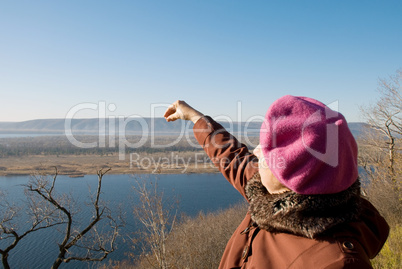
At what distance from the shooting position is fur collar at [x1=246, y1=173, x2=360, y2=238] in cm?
90

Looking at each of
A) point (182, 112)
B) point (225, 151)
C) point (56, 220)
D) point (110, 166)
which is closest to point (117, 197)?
point (56, 220)

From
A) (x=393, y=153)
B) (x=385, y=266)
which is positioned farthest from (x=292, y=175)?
(x=393, y=153)

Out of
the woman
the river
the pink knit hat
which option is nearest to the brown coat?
the woman

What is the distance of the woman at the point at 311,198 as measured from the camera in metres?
0.87

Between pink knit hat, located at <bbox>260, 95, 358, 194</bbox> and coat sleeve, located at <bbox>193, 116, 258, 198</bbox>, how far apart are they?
1.69 feet

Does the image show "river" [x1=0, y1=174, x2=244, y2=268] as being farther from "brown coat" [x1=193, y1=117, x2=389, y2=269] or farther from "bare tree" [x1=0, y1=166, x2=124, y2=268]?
"brown coat" [x1=193, y1=117, x2=389, y2=269]

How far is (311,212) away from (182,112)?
103 centimetres

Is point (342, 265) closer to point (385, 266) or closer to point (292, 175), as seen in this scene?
point (292, 175)

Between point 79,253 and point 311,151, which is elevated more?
point 311,151

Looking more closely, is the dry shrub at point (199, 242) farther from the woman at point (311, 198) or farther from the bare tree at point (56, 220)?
the woman at point (311, 198)

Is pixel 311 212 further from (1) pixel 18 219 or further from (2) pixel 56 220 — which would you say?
(1) pixel 18 219

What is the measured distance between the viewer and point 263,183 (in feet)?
3.72

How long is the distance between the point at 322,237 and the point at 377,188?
2079cm

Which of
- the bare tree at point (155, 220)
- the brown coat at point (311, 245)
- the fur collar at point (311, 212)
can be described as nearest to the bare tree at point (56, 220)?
the bare tree at point (155, 220)
